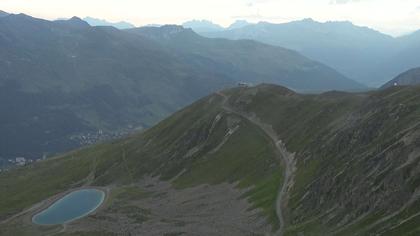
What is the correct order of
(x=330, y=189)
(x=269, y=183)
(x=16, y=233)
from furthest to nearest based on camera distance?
(x=16, y=233)
(x=269, y=183)
(x=330, y=189)

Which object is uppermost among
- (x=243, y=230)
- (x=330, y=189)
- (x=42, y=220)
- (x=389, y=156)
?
(x=389, y=156)

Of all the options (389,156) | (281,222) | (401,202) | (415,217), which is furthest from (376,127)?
(415,217)

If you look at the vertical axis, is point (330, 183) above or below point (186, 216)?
Result: above

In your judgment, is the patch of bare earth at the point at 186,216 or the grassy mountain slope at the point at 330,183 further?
the patch of bare earth at the point at 186,216

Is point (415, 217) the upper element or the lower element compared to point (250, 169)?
upper

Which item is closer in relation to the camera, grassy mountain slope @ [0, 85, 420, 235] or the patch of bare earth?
grassy mountain slope @ [0, 85, 420, 235]

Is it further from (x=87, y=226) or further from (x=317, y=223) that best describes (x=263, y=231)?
(x=87, y=226)

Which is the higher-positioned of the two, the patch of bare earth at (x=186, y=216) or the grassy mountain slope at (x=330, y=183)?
the grassy mountain slope at (x=330, y=183)

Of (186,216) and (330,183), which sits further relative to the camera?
(186,216)

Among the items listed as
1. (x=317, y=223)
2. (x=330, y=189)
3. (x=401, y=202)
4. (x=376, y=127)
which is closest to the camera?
(x=401, y=202)

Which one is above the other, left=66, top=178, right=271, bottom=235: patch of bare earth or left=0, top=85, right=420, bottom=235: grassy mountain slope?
left=0, top=85, right=420, bottom=235: grassy mountain slope

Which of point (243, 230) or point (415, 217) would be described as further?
point (243, 230)
